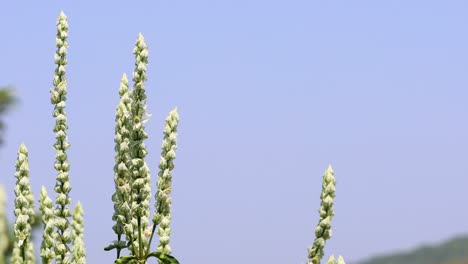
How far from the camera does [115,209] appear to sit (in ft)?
17.1

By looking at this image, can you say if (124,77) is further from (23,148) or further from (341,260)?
(341,260)

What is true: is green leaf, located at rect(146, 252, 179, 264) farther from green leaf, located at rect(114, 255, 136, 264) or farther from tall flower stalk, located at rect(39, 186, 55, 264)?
tall flower stalk, located at rect(39, 186, 55, 264)

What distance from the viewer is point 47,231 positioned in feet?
17.3

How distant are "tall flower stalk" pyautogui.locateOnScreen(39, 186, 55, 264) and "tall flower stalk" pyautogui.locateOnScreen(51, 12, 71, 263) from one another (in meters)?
0.04

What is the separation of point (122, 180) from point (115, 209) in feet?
0.53

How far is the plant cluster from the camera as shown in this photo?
5.08 metres

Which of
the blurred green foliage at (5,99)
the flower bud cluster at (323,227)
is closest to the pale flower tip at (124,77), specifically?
the flower bud cluster at (323,227)

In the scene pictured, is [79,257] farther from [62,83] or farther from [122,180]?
[62,83]

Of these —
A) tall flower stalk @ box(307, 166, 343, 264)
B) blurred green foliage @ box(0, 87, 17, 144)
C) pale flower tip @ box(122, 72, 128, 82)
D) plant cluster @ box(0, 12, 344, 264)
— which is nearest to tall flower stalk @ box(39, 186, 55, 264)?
Answer: plant cluster @ box(0, 12, 344, 264)

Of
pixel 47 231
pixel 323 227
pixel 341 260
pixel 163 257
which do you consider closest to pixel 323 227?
pixel 323 227

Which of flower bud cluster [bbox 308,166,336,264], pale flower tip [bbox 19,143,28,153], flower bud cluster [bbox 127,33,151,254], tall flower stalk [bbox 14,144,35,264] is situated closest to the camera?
flower bud cluster [bbox 308,166,336,264]

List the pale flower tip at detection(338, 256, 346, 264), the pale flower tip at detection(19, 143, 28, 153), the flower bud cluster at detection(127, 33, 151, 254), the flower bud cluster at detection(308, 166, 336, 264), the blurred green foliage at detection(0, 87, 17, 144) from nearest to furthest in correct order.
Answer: the flower bud cluster at detection(308, 166, 336, 264) < the pale flower tip at detection(338, 256, 346, 264) < the flower bud cluster at detection(127, 33, 151, 254) < the pale flower tip at detection(19, 143, 28, 153) < the blurred green foliage at detection(0, 87, 17, 144)

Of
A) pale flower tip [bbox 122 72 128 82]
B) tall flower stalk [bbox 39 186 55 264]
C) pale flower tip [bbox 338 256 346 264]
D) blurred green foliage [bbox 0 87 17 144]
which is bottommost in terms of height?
pale flower tip [bbox 338 256 346 264]

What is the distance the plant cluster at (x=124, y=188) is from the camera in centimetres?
508
